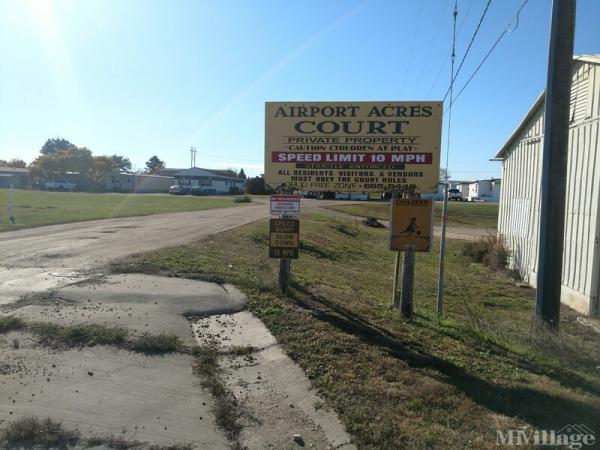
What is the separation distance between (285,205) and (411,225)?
2.16 metres

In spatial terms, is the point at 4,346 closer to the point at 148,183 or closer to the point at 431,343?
the point at 431,343

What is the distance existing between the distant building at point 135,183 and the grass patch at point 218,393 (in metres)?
95.4

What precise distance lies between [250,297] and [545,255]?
4.37 m

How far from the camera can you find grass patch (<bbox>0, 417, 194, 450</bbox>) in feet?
11.3

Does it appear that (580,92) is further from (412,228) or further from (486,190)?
(486,190)

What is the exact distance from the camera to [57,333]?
557 centimetres

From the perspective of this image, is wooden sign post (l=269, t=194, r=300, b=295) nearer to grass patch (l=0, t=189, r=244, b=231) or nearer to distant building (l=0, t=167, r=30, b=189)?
grass patch (l=0, t=189, r=244, b=231)

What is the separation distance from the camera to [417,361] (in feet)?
17.5

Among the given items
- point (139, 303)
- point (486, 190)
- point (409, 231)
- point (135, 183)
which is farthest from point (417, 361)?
point (486, 190)

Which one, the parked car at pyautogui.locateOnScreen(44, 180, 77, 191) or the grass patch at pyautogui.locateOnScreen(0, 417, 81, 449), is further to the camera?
the parked car at pyautogui.locateOnScreen(44, 180, 77, 191)

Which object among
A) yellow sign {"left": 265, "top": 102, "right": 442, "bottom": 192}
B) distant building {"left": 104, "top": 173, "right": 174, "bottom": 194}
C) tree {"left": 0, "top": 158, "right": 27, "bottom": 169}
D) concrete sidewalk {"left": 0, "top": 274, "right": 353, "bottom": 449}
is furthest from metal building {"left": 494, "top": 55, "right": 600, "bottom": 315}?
tree {"left": 0, "top": 158, "right": 27, "bottom": 169}

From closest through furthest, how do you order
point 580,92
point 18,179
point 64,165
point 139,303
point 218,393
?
point 218,393, point 139,303, point 580,92, point 64,165, point 18,179

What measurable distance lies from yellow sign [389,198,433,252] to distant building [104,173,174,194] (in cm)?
9397

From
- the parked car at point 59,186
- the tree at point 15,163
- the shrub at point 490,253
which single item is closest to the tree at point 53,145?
the tree at point 15,163
